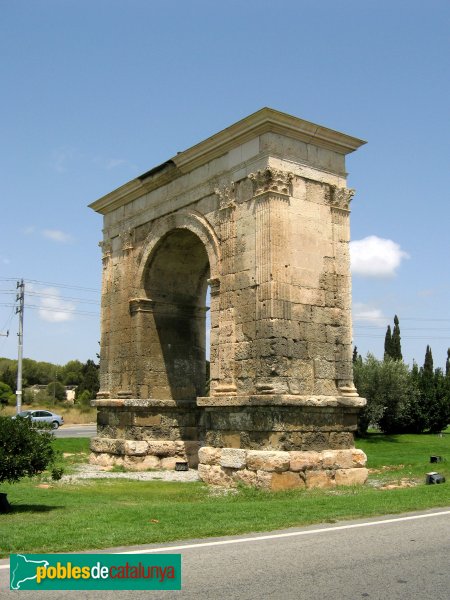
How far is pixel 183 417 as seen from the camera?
1770cm

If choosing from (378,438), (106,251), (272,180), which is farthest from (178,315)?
(378,438)

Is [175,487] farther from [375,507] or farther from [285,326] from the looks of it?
[375,507]

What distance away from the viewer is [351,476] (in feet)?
42.8

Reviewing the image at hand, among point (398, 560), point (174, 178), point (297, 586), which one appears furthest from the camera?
→ point (174, 178)

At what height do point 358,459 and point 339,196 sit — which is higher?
point 339,196

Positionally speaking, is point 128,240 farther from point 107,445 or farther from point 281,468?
point 281,468

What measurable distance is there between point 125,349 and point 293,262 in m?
6.47

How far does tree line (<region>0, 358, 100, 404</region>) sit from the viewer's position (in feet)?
203

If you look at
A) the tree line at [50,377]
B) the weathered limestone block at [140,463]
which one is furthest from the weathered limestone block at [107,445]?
the tree line at [50,377]

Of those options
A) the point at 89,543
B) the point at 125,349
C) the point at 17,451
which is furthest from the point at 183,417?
the point at 89,543

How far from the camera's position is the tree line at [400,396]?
→ 105ft

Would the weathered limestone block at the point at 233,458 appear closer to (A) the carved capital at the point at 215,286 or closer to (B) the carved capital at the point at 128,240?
(A) the carved capital at the point at 215,286

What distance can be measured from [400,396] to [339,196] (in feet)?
66.7

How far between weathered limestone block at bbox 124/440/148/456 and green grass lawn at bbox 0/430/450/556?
8.60ft
